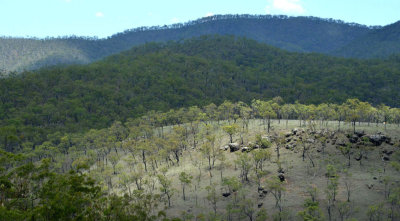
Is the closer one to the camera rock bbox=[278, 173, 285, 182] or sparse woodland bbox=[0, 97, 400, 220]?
sparse woodland bbox=[0, 97, 400, 220]

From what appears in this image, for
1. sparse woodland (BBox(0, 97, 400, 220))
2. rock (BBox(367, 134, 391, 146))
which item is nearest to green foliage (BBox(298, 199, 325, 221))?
sparse woodland (BBox(0, 97, 400, 220))

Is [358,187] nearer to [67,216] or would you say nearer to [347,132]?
[347,132]

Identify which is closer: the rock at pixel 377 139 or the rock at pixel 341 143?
the rock at pixel 377 139

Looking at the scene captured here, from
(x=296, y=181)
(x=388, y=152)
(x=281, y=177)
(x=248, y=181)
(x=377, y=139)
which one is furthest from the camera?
(x=377, y=139)

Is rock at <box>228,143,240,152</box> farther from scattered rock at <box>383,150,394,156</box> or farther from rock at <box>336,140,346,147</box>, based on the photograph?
scattered rock at <box>383,150,394,156</box>

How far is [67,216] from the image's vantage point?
36562 millimetres

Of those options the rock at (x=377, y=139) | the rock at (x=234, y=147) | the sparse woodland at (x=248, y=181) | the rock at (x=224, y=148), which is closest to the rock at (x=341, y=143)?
the sparse woodland at (x=248, y=181)

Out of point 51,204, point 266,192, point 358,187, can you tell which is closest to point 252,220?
point 266,192

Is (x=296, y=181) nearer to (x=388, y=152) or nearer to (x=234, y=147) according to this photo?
(x=234, y=147)

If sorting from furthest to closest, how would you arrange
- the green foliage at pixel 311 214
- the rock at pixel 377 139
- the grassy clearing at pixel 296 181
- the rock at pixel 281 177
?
the rock at pixel 377 139 → the rock at pixel 281 177 → the grassy clearing at pixel 296 181 → the green foliage at pixel 311 214

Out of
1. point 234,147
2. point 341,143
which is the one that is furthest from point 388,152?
point 234,147

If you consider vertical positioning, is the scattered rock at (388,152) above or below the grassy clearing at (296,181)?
above

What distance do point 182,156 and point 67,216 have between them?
208 ft

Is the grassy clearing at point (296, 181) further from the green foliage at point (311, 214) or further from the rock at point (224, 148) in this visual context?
the green foliage at point (311, 214)
